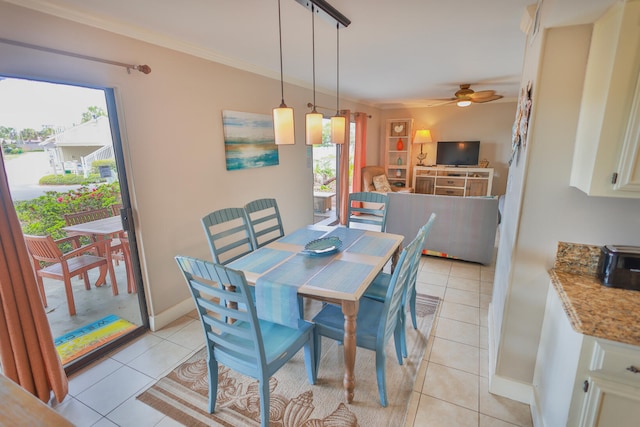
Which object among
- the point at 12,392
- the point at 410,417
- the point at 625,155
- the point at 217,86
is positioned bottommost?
→ the point at 410,417

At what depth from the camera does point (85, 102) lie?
210cm

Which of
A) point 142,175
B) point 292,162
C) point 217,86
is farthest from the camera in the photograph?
point 292,162

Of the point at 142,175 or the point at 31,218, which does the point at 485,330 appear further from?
the point at 31,218

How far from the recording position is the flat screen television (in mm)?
6629

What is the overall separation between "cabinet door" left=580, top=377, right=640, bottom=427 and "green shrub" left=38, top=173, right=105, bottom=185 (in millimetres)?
3105

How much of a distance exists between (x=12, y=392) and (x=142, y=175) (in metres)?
1.89

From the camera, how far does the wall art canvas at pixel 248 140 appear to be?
118 inches

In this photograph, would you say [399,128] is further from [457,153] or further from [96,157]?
[96,157]

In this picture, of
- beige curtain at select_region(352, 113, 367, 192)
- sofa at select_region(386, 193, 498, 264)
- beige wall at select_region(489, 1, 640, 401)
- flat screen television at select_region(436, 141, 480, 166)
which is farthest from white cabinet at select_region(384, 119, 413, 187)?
beige wall at select_region(489, 1, 640, 401)

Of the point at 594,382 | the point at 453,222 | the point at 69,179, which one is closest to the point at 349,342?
the point at 594,382

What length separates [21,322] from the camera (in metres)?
1.67

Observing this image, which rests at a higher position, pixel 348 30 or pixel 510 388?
pixel 348 30

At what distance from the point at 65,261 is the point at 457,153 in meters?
6.86

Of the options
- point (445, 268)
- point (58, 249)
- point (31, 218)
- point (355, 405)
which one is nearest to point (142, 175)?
point (31, 218)
